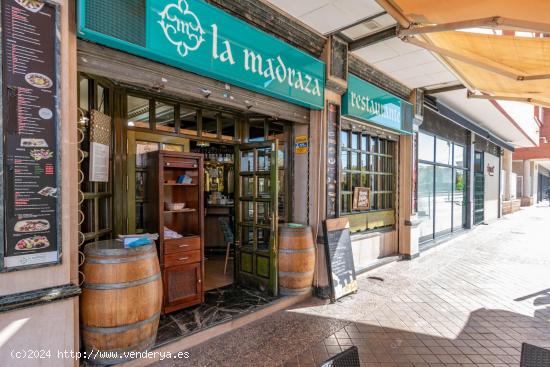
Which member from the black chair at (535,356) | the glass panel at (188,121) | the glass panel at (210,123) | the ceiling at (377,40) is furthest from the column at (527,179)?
the black chair at (535,356)

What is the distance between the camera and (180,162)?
11.1ft

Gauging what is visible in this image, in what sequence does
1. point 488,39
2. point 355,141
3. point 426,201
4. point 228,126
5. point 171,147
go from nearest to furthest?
point 488,39 → point 171,147 → point 228,126 → point 355,141 → point 426,201

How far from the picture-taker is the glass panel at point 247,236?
418 cm

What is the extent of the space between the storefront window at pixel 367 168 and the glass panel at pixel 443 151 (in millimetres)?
2377

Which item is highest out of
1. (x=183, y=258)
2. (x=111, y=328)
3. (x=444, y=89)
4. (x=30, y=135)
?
(x=444, y=89)

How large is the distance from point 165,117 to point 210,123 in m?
0.75

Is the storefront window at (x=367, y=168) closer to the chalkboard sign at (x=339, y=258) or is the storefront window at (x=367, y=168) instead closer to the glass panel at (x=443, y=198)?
the chalkboard sign at (x=339, y=258)

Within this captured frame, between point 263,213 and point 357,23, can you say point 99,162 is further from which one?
point 357,23

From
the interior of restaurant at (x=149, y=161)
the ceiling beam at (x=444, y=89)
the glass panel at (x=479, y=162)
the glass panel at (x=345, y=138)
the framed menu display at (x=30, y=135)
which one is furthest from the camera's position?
the glass panel at (x=479, y=162)

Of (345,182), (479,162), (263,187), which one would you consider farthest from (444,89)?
(479,162)

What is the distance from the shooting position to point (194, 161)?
3.55 m

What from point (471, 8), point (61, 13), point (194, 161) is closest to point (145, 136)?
point (194, 161)

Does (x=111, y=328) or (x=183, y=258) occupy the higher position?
(x=183, y=258)

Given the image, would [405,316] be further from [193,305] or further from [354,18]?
[354,18]
